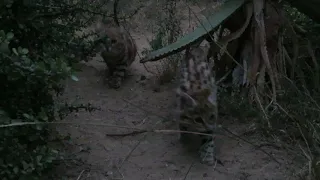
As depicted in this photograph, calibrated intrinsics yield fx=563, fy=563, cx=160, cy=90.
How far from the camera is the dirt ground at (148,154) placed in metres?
3.62

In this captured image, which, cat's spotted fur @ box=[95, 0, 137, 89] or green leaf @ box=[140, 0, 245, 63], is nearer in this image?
green leaf @ box=[140, 0, 245, 63]

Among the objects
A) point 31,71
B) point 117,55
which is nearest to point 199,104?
point 31,71

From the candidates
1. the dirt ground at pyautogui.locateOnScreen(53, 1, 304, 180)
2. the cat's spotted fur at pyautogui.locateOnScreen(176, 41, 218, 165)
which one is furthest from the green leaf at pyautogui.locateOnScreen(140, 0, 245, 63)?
the dirt ground at pyautogui.locateOnScreen(53, 1, 304, 180)

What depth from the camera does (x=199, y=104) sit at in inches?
142

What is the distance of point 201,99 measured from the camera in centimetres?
366

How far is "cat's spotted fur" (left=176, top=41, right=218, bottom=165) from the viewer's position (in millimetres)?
3635

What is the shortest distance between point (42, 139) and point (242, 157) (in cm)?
135

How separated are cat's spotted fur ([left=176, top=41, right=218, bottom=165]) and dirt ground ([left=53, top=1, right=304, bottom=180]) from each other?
0.13m

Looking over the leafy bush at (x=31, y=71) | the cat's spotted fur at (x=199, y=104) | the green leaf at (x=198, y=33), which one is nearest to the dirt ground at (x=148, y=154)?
the cat's spotted fur at (x=199, y=104)

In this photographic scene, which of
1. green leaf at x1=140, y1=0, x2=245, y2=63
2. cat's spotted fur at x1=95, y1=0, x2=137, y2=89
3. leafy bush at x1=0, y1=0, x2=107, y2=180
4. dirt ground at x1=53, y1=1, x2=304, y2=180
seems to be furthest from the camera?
cat's spotted fur at x1=95, y1=0, x2=137, y2=89

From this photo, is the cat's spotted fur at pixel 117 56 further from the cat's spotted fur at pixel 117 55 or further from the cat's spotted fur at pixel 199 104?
the cat's spotted fur at pixel 199 104

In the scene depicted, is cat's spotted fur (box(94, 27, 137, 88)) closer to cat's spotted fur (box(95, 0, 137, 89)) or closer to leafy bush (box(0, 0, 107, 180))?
cat's spotted fur (box(95, 0, 137, 89))

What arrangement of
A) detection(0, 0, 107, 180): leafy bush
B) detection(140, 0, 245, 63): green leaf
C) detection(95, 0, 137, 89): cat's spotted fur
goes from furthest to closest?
detection(95, 0, 137, 89): cat's spotted fur < detection(140, 0, 245, 63): green leaf < detection(0, 0, 107, 180): leafy bush

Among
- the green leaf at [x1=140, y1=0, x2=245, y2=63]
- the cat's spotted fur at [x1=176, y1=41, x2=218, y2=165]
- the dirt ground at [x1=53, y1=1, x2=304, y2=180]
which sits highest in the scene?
the green leaf at [x1=140, y1=0, x2=245, y2=63]
